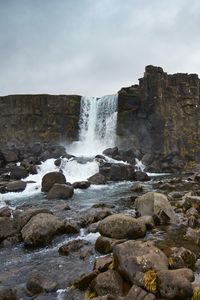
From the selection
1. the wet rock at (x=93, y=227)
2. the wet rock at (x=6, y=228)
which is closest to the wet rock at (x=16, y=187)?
the wet rock at (x=6, y=228)

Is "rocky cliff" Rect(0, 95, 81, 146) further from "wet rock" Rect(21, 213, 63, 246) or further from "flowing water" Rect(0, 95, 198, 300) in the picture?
"wet rock" Rect(21, 213, 63, 246)

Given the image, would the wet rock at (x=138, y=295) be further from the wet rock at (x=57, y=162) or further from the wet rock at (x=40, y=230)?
the wet rock at (x=57, y=162)

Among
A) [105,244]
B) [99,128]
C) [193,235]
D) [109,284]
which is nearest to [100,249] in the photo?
[105,244]

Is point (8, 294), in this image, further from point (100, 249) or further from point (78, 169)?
point (78, 169)

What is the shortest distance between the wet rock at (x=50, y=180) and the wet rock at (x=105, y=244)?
15.6 m

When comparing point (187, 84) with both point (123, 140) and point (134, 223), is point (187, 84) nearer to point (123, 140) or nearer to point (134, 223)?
point (123, 140)

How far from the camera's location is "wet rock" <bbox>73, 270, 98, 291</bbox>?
9.51 metres

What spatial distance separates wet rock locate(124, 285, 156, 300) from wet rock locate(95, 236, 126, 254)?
3579 millimetres

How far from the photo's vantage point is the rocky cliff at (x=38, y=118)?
61.3 m

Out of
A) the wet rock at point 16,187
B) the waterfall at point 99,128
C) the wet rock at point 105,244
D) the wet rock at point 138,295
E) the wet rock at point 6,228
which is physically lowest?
the wet rock at point 16,187

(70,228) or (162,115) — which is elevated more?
(162,115)

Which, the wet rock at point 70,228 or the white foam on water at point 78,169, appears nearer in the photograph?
the wet rock at point 70,228

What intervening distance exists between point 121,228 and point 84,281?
3723mm

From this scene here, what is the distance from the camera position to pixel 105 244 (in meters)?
12.3
